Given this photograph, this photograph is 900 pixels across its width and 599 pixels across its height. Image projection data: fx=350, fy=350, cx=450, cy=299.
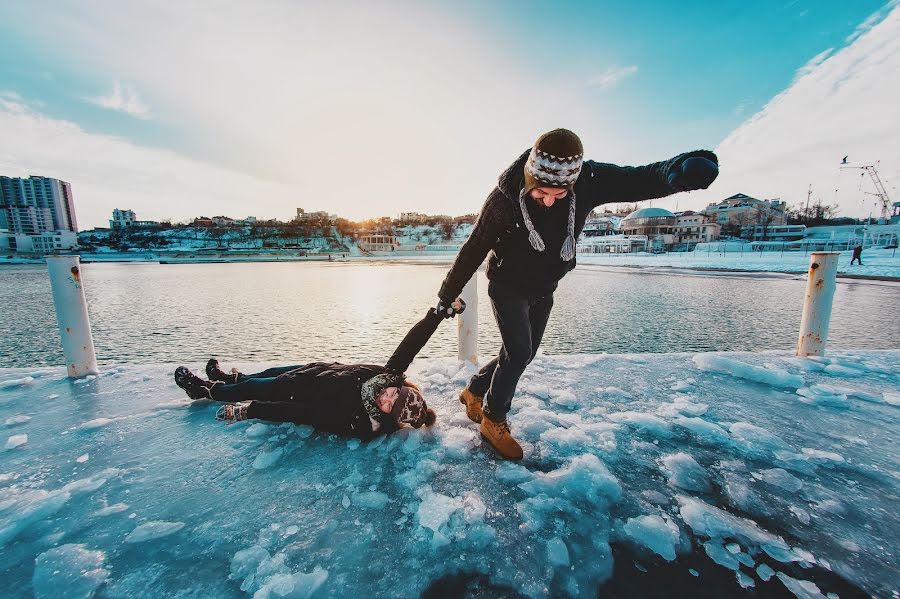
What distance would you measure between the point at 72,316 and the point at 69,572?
296 cm

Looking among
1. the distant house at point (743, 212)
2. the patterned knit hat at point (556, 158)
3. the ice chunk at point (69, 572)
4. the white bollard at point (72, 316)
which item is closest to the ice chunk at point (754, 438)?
the patterned knit hat at point (556, 158)

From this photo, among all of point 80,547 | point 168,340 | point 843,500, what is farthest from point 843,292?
point 168,340

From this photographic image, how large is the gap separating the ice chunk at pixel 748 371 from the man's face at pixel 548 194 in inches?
109

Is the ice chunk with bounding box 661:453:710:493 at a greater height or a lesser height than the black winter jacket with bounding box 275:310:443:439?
lesser

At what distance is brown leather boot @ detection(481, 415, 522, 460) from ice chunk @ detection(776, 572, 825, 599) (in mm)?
1107

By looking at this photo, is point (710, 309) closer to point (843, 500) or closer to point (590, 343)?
point (590, 343)

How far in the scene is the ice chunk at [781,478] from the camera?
69.6 inches

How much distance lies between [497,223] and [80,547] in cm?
232

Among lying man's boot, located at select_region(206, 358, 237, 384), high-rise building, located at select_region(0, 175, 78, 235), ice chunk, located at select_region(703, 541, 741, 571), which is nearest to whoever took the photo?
ice chunk, located at select_region(703, 541, 741, 571)

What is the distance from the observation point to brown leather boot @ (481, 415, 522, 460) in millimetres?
2017

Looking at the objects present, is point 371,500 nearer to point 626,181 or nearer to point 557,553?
point 557,553

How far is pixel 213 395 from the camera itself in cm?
261

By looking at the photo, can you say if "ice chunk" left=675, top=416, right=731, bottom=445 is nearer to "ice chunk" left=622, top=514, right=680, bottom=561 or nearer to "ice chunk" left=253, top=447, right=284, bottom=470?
"ice chunk" left=622, top=514, right=680, bottom=561

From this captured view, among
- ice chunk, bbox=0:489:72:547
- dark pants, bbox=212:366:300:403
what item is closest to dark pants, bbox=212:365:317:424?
dark pants, bbox=212:366:300:403
